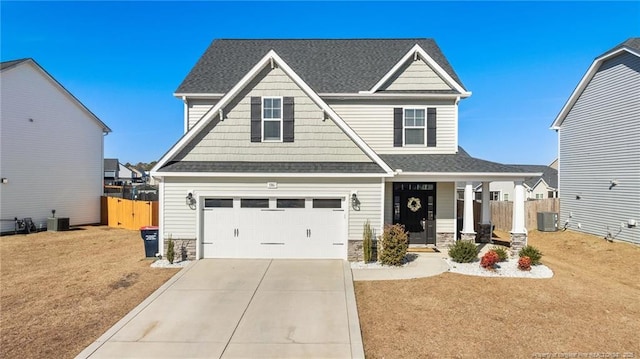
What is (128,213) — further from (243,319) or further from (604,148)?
(604,148)

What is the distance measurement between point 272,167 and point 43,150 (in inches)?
654

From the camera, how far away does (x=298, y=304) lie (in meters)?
7.70

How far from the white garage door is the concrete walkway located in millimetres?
1504

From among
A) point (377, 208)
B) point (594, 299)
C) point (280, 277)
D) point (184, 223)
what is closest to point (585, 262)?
point (594, 299)

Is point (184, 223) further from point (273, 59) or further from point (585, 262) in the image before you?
point (585, 262)

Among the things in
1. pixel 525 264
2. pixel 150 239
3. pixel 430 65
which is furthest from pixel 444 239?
pixel 150 239

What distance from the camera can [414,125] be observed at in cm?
1405

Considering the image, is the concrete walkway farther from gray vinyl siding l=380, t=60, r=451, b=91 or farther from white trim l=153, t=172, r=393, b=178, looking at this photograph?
gray vinyl siding l=380, t=60, r=451, b=91

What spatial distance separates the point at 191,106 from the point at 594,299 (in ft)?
49.3

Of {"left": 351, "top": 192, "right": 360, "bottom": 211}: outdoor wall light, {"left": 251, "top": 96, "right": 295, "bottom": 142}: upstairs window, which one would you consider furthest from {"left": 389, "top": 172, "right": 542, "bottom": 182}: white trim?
{"left": 251, "top": 96, "right": 295, "bottom": 142}: upstairs window

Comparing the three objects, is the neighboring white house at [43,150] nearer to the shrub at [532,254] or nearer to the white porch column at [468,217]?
the white porch column at [468,217]

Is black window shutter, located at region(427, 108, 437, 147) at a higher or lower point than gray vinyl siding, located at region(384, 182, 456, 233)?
higher

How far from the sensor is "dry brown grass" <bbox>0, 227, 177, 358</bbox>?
6.24 m

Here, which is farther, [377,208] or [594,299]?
[377,208]
